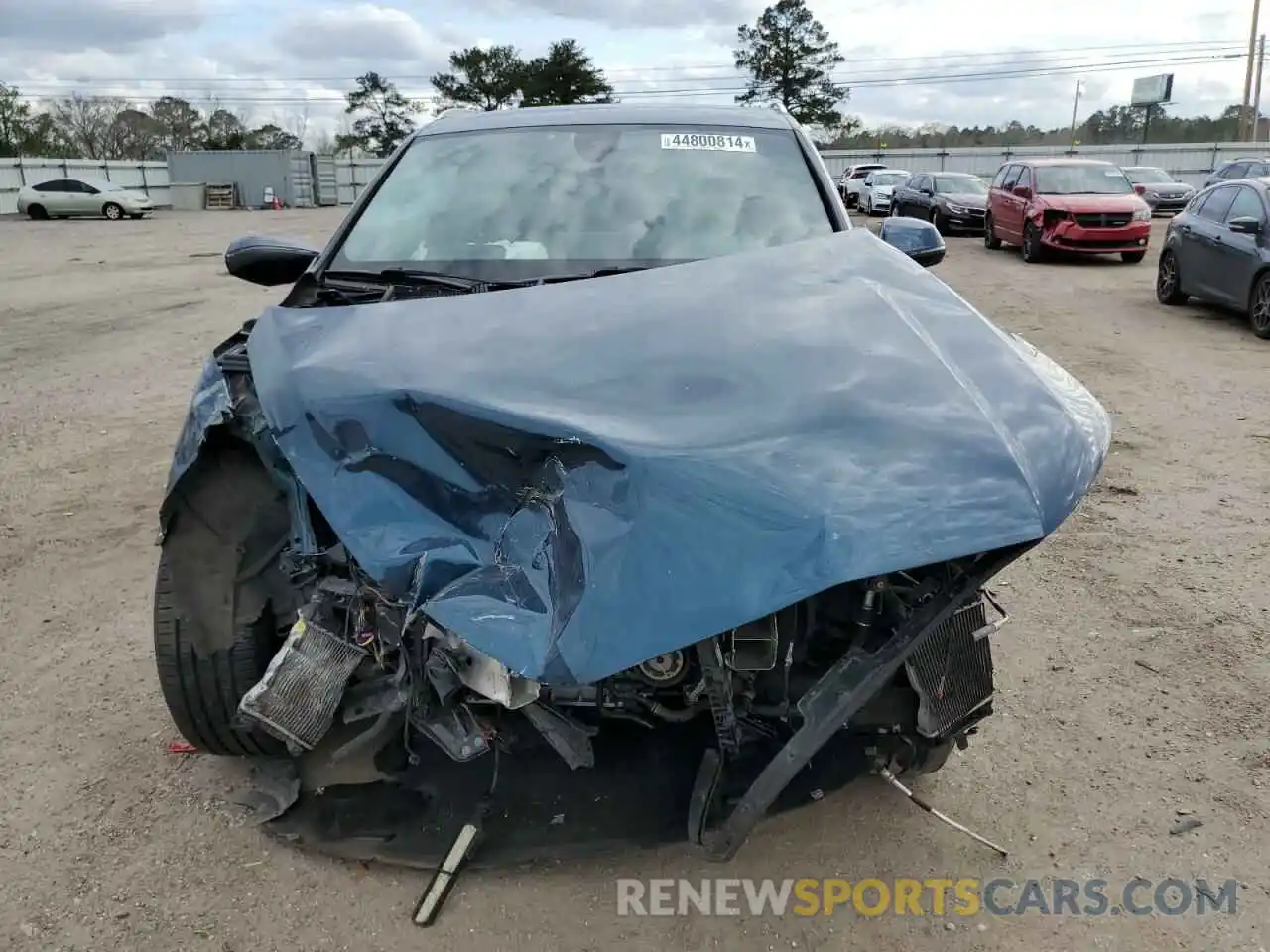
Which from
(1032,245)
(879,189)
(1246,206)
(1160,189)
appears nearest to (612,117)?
(1246,206)

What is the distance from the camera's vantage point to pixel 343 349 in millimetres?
2275

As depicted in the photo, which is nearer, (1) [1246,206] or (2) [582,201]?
(2) [582,201]

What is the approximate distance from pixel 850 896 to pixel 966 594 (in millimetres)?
1012

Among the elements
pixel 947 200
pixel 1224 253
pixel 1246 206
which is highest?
pixel 947 200

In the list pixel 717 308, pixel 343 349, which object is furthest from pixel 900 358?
pixel 343 349

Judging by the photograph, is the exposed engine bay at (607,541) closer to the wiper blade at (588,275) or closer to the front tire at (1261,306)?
the wiper blade at (588,275)

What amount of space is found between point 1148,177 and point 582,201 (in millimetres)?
27169

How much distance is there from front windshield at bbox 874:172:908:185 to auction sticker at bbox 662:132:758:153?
83.0 ft

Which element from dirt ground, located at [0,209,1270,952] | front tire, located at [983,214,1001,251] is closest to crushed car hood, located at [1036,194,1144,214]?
front tire, located at [983,214,1001,251]

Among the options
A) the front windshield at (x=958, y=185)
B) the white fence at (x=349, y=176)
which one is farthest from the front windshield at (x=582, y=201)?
the white fence at (x=349, y=176)

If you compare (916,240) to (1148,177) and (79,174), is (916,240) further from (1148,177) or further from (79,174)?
(79,174)

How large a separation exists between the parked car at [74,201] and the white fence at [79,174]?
132 inches

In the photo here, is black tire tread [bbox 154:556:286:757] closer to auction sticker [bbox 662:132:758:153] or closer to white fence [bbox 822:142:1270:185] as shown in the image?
auction sticker [bbox 662:132:758:153]

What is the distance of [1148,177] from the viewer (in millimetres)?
25641
